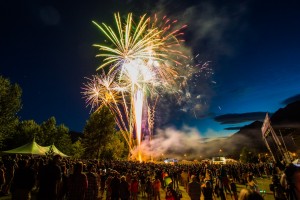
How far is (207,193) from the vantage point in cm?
945

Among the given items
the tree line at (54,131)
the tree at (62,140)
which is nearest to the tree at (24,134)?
the tree line at (54,131)

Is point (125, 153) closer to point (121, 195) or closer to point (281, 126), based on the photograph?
point (281, 126)

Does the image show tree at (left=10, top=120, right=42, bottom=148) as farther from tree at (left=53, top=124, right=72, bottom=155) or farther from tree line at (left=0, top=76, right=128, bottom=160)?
tree at (left=53, top=124, right=72, bottom=155)

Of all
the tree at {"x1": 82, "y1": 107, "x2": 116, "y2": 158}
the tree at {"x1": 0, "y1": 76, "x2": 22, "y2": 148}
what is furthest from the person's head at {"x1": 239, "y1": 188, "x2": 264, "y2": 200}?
the tree at {"x1": 82, "y1": 107, "x2": 116, "y2": 158}

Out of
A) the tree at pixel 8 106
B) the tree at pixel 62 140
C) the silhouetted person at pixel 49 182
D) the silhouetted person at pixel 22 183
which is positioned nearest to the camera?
the silhouetted person at pixel 49 182

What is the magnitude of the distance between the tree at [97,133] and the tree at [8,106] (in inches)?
800

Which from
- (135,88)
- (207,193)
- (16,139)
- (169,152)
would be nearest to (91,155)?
(16,139)

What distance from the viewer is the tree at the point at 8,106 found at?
3953cm

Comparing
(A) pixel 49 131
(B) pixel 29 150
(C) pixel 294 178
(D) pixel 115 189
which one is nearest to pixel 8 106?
(B) pixel 29 150

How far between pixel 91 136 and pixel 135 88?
31.0m

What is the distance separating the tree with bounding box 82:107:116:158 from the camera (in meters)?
58.8

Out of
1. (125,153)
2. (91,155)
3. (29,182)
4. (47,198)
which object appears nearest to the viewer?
(47,198)

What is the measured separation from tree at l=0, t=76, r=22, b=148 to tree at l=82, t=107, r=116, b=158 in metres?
20.3

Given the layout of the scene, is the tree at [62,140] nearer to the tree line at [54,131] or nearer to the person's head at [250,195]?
the tree line at [54,131]
